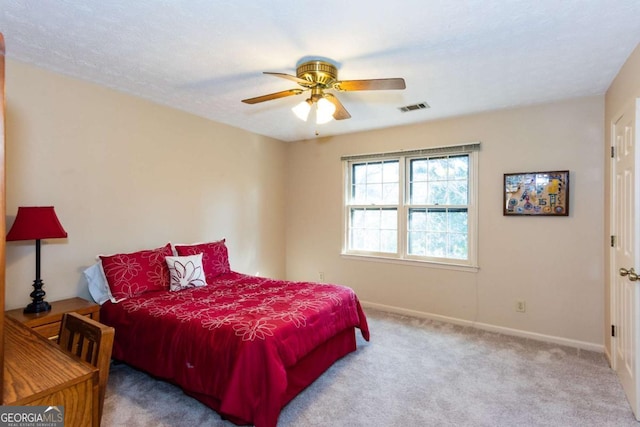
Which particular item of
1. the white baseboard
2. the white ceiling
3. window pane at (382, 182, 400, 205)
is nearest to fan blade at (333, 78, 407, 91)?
the white ceiling

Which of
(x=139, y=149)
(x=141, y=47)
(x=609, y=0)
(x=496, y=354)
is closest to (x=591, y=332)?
(x=496, y=354)

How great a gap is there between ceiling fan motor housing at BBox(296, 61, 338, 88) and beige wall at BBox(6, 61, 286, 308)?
193cm

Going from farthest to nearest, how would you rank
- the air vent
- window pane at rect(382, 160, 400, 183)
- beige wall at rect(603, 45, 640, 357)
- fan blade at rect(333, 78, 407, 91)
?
window pane at rect(382, 160, 400, 183) < the air vent < beige wall at rect(603, 45, 640, 357) < fan blade at rect(333, 78, 407, 91)

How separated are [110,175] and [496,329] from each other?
4.28m

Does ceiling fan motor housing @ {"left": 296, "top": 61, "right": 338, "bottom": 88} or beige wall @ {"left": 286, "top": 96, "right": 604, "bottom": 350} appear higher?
ceiling fan motor housing @ {"left": 296, "top": 61, "right": 338, "bottom": 88}

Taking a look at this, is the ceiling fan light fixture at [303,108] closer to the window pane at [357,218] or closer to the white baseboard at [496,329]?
the window pane at [357,218]

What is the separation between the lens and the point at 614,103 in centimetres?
276

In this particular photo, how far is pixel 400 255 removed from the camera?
4258 millimetres

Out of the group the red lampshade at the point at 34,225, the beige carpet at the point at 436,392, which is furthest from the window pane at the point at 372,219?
the red lampshade at the point at 34,225

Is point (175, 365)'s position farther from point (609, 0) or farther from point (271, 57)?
point (609, 0)

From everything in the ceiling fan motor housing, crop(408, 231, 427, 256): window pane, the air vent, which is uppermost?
the air vent

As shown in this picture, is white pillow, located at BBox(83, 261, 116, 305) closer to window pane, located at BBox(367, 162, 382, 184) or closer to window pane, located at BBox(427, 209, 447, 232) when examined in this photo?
window pane, located at BBox(367, 162, 382, 184)

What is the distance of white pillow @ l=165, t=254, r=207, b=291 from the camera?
10.1 feet

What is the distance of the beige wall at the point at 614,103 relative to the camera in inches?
88.6
